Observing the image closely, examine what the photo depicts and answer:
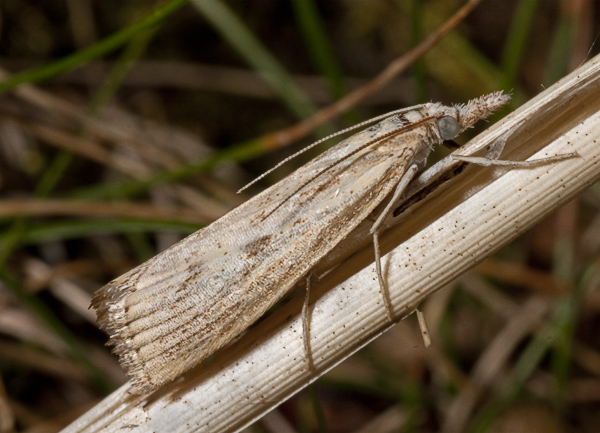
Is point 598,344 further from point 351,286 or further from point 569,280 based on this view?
point 351,286

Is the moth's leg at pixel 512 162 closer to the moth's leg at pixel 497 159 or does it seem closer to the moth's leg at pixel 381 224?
the moth's leg at pixel 497 159

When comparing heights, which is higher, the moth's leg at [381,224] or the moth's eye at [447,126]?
the moth's eye at [447,126]

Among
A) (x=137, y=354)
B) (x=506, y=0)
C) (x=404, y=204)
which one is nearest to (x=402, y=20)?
(x=506, y=0)

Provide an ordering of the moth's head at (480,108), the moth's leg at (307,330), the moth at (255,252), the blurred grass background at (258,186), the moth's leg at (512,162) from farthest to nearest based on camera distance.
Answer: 1. the blurred grass background at (258,186)
2. the moth's head at (480,108)
3. the moth at (255,252)
4. the moth's leg at (307,330)
5. the moth's leg at (512,162)

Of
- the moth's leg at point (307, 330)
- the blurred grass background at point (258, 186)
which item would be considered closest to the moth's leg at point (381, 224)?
the moth's leg at point (307, 330)

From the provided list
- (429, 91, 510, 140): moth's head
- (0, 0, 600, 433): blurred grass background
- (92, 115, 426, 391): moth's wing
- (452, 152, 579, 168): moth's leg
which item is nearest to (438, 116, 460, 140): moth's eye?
(429, 91, 510, 140): moth's head

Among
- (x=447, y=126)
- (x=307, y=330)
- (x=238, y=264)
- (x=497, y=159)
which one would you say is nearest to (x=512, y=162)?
(x=497, y=159)
